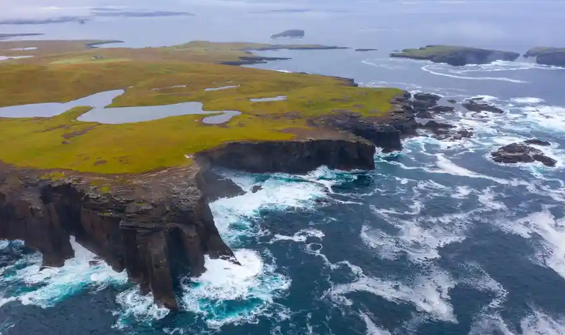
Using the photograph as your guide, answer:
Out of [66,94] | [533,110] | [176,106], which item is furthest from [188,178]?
[533,110]

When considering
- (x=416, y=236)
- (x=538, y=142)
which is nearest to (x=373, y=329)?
(x=416, y=236)

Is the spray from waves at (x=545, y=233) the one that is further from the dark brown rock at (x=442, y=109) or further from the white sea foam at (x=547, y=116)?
the dark brown rock at (x=442, y=109)

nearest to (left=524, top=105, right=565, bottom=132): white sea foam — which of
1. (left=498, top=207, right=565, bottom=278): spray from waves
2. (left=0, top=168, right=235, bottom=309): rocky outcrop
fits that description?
(left=498, top=207, right=565, bottom=278): spray from waves

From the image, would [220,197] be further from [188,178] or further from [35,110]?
[35,110]

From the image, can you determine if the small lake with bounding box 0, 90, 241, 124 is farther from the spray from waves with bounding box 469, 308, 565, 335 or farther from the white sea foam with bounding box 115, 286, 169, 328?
the spray from waves with bounding box 469, 308, 565, 335

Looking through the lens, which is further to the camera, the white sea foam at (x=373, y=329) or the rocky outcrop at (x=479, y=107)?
the rocky outcrop at (x=479, y=107)

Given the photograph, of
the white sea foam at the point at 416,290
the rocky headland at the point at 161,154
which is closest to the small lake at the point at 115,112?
the rocky headland at the point at 161,154
